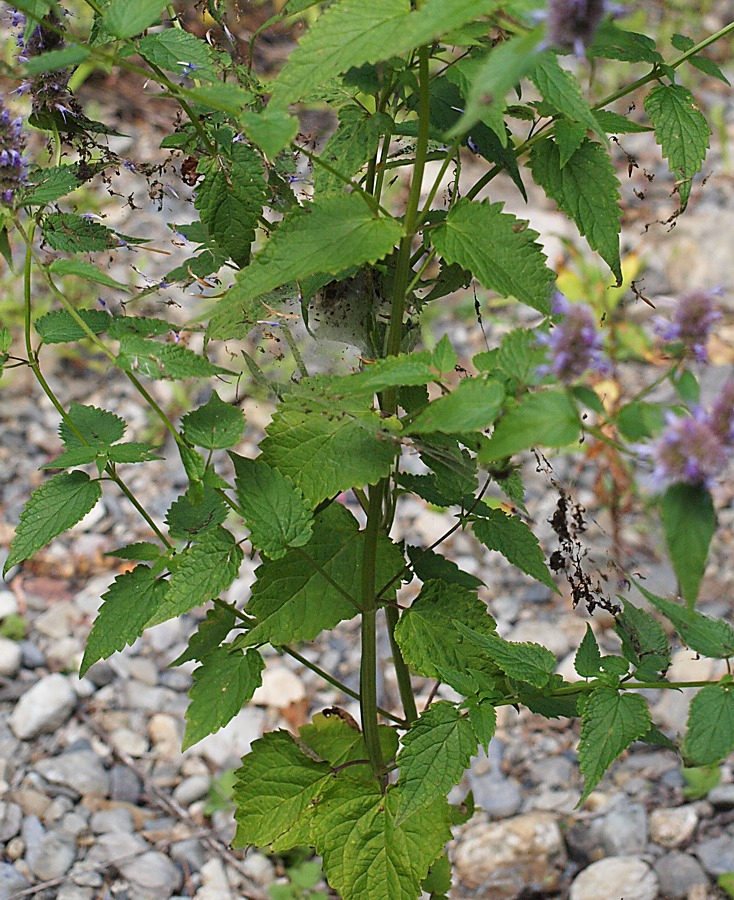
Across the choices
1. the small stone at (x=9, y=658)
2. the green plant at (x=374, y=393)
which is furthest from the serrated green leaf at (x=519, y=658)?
the small stone at (x=9, y=658)

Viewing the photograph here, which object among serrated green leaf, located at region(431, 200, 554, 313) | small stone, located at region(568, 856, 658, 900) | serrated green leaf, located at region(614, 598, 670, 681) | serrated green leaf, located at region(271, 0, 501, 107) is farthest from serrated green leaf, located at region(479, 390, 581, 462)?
small stone, located at region(568, 856, 658, 900)

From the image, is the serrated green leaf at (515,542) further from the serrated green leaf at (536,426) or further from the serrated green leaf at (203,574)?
the serrated green leaf at (536,426)

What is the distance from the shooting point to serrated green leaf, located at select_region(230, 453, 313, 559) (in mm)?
887

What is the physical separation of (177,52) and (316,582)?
1.69 feet

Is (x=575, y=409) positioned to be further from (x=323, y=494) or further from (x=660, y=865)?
(x=660, y=865)

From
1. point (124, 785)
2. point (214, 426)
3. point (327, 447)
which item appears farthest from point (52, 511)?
point (124, 785)

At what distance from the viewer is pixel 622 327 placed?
242 cm

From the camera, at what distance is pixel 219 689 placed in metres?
0.99

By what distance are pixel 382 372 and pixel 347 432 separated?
14 centimetres

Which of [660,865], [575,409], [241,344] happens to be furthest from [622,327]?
[575,409]

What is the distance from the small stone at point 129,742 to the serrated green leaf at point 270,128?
1.25m

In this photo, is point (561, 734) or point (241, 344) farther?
point (241, 344)

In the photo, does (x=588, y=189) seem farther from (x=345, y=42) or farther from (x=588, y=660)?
(x=588, y=660)

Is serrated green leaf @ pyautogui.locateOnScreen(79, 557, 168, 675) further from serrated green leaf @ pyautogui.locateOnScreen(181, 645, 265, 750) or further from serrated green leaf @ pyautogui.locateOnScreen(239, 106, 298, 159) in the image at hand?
serrated green leaf @ pyautogui.locateOnScreen(239, 106, 298, 159)
